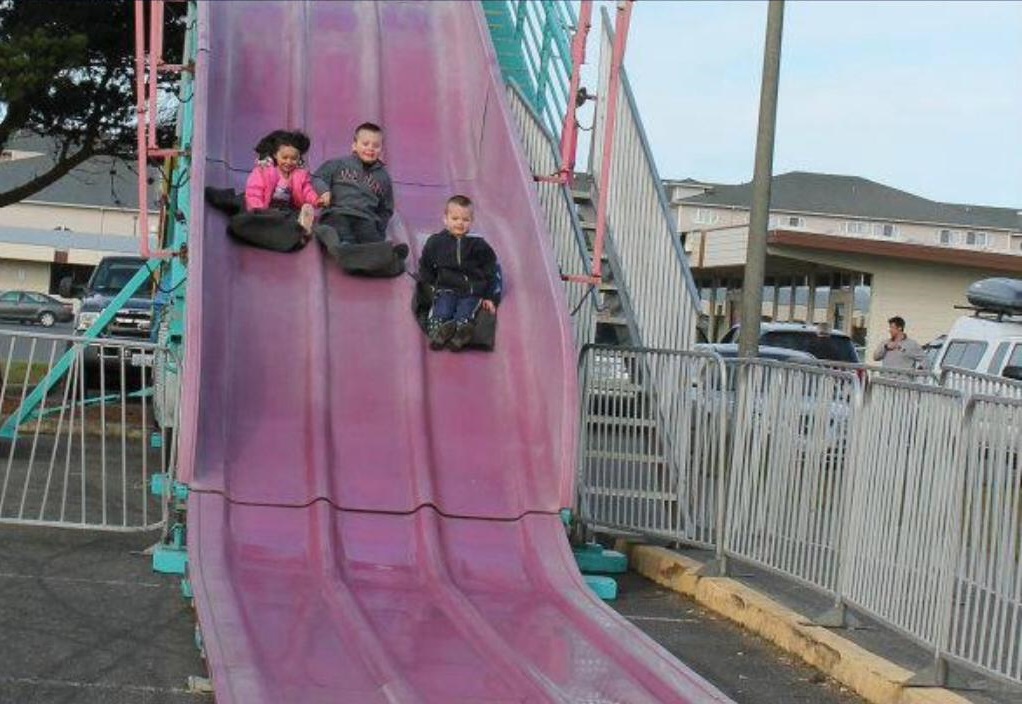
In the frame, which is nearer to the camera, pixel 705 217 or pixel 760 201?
pixel 760 201

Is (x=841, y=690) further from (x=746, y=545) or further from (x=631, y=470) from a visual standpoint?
(x=631, y=470)

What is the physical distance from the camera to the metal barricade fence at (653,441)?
37.5 ft

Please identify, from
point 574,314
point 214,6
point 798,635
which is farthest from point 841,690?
point 214,6

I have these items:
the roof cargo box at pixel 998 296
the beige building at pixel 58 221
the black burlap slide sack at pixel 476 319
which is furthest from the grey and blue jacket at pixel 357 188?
the beige building at pixel 58 221

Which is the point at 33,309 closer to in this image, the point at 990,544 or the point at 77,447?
the point at 77,447

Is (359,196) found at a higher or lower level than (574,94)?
lower

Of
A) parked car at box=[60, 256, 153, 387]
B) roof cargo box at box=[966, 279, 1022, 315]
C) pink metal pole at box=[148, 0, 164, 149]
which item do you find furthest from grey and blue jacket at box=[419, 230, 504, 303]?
roof cargo box at box=[966, 279, 1022, 315]

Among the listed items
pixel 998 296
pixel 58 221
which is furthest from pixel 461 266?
pixel 58 221

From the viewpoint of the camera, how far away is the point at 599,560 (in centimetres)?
1189

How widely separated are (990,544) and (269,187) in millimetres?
5980

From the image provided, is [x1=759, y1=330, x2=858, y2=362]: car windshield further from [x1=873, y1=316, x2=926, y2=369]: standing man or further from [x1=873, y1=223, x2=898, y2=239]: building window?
[x1=873, y1=223, x2=898, y2=239]: building window

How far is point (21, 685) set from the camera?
775 centimetres

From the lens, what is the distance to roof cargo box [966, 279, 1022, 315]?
1923 centimetres

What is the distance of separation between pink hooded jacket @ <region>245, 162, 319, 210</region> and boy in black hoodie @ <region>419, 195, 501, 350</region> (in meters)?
1.05
